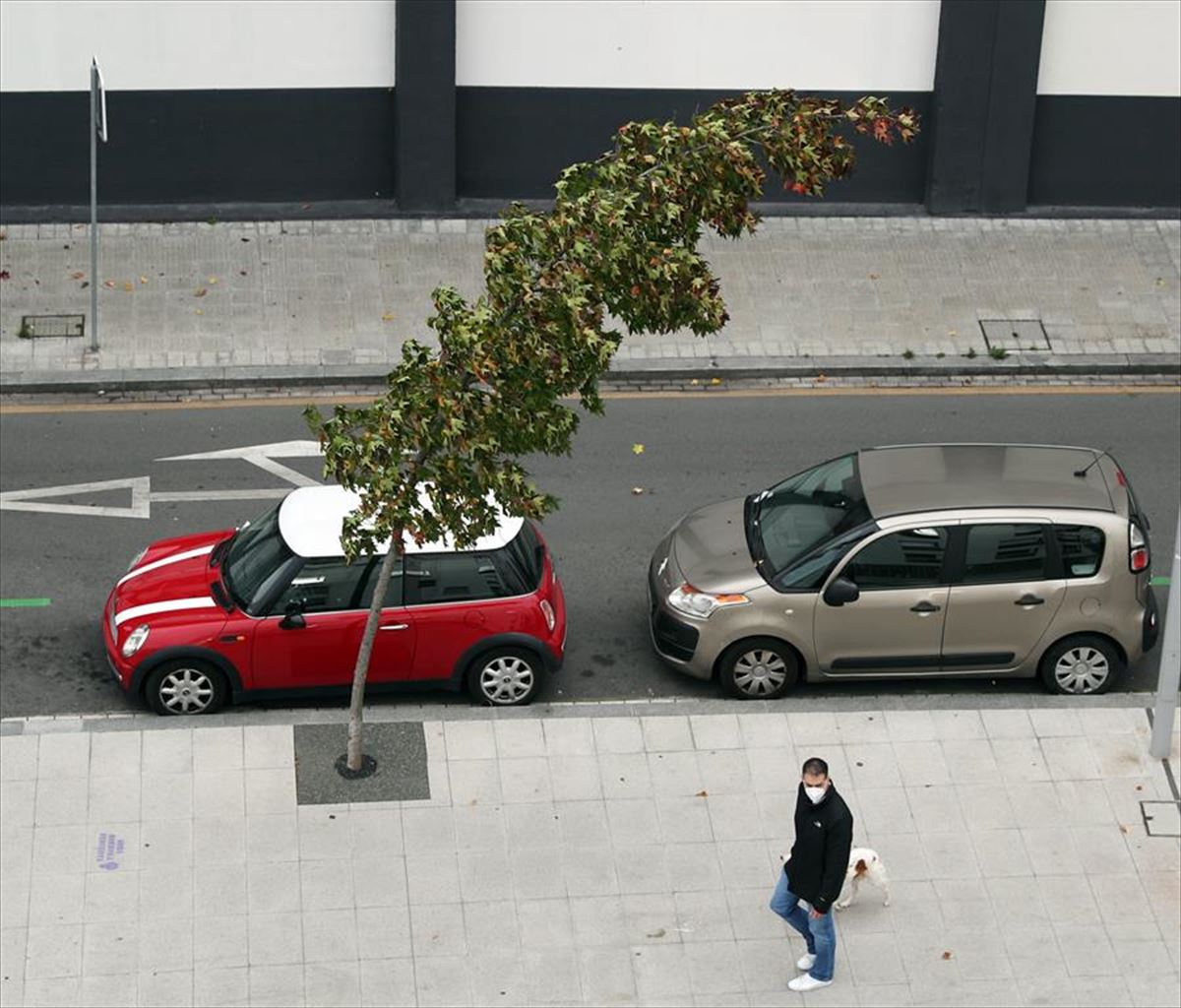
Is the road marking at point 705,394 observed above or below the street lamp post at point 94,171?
below

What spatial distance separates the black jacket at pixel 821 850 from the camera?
1090 centimetres

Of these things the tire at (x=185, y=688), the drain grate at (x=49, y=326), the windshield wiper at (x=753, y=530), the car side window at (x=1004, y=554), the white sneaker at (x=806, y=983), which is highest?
the car side window at (x=1004, y=554)

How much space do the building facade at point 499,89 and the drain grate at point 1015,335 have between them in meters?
2.25

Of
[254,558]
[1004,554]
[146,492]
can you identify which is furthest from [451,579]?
[146,492]

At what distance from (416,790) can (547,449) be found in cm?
252

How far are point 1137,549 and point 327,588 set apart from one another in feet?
17.7

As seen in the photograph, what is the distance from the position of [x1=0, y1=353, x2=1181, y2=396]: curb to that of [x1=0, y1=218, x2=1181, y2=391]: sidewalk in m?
0.02

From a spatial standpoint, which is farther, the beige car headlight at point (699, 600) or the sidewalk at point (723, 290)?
the sidewalk at point (723, 290)

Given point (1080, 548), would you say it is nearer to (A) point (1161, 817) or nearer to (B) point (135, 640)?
(A) point (1161, 817)

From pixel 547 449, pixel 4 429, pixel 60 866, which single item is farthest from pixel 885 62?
pixel 60 866

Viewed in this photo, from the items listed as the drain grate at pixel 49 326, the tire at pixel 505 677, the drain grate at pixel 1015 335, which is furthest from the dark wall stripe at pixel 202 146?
the tire at pixel 505 677

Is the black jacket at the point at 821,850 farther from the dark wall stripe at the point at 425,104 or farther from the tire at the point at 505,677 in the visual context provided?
the dark wall stripe at the point at 425,104

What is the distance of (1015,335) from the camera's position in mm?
20125

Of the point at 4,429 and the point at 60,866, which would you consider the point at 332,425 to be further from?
the point at 4,429
